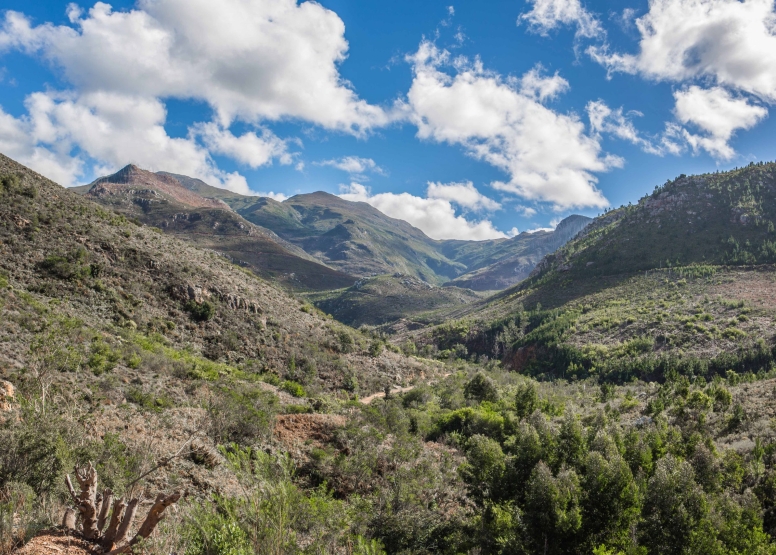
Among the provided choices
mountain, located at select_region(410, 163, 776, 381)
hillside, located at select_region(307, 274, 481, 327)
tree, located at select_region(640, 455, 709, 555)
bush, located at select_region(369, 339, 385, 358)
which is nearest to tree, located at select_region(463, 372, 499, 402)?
bush, located at select_region(369, 339, 385, 358)

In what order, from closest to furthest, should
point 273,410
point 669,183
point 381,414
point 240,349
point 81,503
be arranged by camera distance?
point 81,503 < point 273,410 < point 381,414 < point 240,349 < point 669,183

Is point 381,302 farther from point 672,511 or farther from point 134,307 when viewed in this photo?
point 672,511

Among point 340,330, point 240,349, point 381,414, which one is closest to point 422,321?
point 340,330

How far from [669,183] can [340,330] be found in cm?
10945

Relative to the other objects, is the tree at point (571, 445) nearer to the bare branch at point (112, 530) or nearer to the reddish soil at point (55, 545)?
the bare branch at point (112, 530)

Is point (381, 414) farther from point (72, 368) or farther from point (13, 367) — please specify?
point (13, 367)

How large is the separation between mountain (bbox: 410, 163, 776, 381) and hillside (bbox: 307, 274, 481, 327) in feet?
51.4

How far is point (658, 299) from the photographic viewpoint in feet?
217

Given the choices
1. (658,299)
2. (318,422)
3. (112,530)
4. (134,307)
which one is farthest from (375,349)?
(658,299)

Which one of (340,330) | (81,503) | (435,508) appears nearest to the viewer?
(81,503)

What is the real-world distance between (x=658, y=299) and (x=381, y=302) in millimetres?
81394

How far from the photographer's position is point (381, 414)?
19.5 metres

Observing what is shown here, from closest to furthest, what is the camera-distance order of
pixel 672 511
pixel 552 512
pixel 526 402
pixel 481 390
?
pixel 672 511 < pixel 552 512 < pixel 526 402 < pixel 481 390

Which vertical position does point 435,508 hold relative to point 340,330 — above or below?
below
